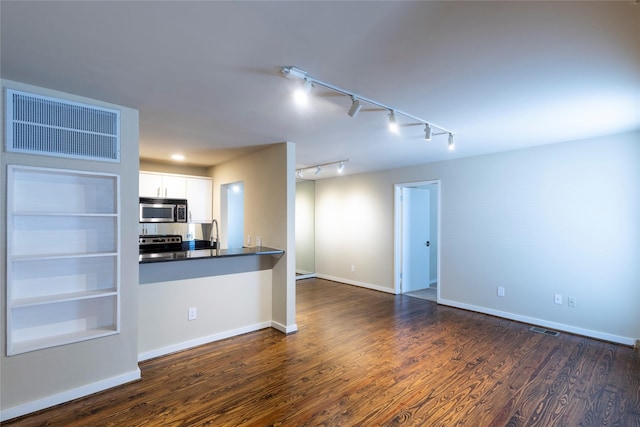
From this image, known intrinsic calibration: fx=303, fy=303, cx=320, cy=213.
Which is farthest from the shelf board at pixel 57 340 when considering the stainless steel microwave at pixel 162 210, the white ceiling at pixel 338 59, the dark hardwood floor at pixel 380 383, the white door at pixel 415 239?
the white door at pixel 415 239

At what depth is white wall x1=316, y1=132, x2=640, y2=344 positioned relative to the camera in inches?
133

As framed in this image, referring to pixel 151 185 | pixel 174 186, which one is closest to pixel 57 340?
pixel 151 185

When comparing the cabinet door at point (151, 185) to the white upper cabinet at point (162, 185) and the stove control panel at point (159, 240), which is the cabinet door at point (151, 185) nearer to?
the white upper cabinet at point (162, 185)

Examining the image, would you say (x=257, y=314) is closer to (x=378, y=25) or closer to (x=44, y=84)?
(x=44, y=84)

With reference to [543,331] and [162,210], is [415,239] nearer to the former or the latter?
[543,331]

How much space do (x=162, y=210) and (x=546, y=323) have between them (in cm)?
561

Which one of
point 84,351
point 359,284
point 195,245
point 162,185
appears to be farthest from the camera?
point 359,284

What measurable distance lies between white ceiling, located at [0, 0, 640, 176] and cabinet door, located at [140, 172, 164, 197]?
69.4 inches

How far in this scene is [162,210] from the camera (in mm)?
4691

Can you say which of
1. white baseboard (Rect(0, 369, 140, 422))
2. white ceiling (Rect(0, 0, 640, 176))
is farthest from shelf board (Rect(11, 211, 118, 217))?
white baseboard (Rect(0, 369, 140, 422))

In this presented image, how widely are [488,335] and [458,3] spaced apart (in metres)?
3.60

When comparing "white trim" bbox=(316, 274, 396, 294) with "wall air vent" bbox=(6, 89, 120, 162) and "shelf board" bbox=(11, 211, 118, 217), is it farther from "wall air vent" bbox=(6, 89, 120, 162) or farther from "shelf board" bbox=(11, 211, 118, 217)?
"wall air vent" bbox=(6, 89, 120, 162)

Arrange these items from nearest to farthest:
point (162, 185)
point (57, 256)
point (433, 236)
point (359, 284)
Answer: point (57, 256) < point (162, 185) < point (359, 284) < point (433, 236)

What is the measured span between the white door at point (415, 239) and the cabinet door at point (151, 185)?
4.17 metres
